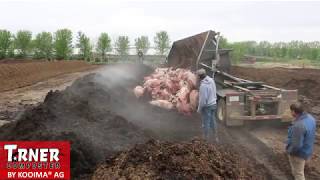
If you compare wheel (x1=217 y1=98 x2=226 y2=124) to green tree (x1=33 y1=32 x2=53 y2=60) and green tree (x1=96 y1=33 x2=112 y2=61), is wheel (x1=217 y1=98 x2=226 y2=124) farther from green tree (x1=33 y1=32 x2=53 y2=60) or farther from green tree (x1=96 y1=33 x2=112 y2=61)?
green tree (x1=96 y1=33 x2=112 y2=61)

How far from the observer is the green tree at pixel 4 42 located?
153 feet

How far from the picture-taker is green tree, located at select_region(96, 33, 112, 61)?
54003 millimetres

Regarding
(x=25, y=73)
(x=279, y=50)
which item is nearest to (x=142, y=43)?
(x=279, y=50)

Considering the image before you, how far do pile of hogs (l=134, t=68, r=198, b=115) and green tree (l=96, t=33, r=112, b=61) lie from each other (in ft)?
128

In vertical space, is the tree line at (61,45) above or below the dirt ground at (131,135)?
above

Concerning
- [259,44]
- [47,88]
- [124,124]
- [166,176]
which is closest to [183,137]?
[124,124]

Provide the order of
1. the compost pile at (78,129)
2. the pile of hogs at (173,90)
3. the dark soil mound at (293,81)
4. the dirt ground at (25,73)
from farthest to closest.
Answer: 1. the dirt ground at (25,73)
2. the dark soil mound at (293,81)
3. the pile of hogs at (173,90)
4. the compost pile at (78,129)

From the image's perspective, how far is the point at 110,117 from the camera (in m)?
11.1

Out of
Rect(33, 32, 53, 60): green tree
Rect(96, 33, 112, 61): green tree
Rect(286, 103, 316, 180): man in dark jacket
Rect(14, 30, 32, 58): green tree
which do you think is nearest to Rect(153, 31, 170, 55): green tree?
Rect(96, 33, 112, 61): green tree

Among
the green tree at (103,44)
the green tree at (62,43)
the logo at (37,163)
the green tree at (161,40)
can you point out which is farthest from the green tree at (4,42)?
the logo at (37,163)

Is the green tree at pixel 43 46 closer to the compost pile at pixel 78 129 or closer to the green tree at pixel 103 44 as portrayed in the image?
the green tree at pixel 103 44

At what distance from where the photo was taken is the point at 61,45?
49938 millimetres

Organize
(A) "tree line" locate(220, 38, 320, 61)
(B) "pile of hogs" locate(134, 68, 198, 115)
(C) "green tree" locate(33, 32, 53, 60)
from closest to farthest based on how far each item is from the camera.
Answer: (B) "pile of hogs" locate(134, 68, 198, 115)
(C) "green tree" locate(33, 32, 53, 60)
(A) "tree line" locate(220, 38, 320, 61)

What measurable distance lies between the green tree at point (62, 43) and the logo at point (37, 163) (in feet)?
144
